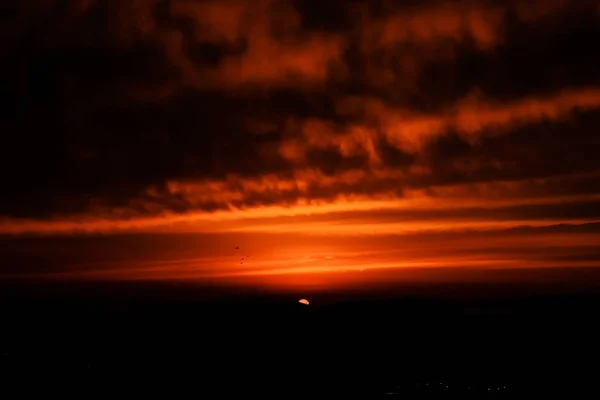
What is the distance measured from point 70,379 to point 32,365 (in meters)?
6.47

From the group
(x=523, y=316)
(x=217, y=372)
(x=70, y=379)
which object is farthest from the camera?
(x=523, y=316)

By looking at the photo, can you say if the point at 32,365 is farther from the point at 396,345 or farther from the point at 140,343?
the point at 396,345

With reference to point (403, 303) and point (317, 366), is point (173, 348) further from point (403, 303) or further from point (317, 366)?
point (403, 303)

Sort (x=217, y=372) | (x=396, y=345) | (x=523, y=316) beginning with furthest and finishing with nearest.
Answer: (x=523, y=316) → (x=396, y=345) → (x=217, y=372)

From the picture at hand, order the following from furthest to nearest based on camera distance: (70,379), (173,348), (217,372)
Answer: (173,348) → (217,372) → (70,379)

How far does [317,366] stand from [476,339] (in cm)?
1895

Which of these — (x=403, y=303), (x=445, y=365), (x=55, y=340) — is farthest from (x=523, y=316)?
(x=55, y=340)

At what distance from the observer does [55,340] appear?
6206 centimetres

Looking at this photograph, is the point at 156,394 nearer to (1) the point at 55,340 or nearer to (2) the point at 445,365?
(2) the point at 445,365

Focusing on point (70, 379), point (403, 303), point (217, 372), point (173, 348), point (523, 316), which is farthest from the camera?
point (523, 316)

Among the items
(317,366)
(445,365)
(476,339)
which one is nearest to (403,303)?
(476,339)

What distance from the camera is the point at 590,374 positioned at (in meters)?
44.1

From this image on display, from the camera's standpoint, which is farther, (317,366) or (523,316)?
(523,316)

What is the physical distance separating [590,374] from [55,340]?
4361 cm
